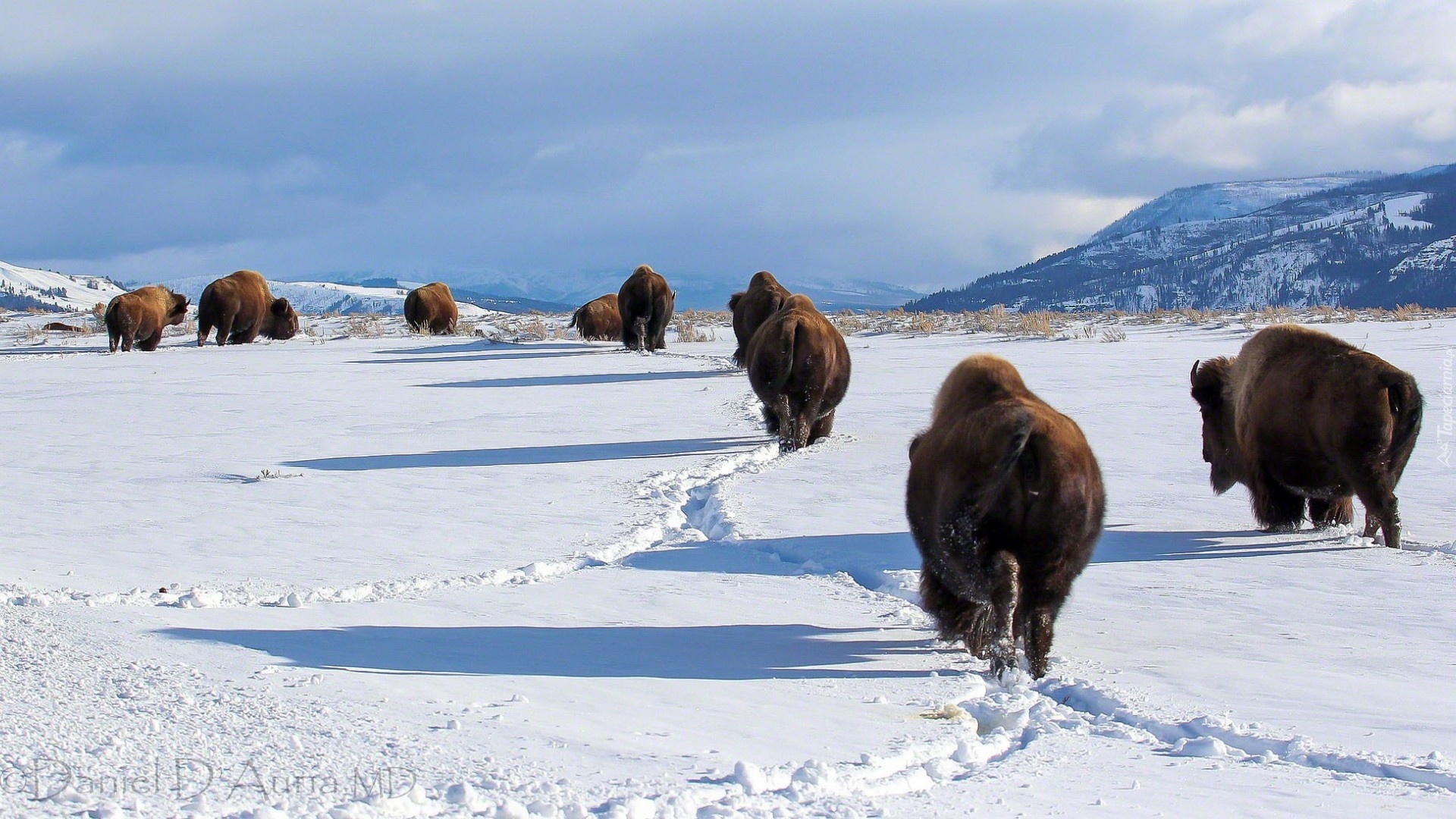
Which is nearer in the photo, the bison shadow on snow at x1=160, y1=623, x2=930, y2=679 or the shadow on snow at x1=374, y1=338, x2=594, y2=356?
the bison shadow on snow at x1=160, y1=623, x2=930, y2=679

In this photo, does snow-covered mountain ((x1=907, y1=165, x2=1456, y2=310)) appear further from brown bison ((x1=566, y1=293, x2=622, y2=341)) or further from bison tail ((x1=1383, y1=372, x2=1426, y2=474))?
bison tail ((x1=1383, y1=372, x2=1426, y2=474))

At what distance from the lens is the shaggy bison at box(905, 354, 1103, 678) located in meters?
5.19

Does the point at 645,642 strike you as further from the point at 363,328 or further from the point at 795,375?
the point at 363,328

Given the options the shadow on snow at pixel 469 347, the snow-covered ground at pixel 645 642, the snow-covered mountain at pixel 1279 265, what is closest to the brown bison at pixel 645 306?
the shadow on snow at pixel 469 347

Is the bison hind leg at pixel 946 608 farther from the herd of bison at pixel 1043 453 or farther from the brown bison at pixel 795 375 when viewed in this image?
the brown bison at pixel 795 375

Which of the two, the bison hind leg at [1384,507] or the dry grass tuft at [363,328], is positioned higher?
the dry grass tuft at [363,328]

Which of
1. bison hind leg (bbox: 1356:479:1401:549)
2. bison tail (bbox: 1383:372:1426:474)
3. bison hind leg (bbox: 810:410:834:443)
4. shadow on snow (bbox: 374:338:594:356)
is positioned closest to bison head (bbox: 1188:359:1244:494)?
bison hind leg (bbox: 1356:479:1401:549)

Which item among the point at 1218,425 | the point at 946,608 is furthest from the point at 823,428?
the point at 946,608

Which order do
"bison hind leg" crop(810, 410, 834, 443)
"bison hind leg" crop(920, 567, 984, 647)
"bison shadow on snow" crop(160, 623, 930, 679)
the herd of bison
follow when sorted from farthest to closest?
"bison hind leg" crop(810, 410, 834, 443), "bison hind leg" crop(920, 567, 984, 647), the herd of bison, "bison shadow on snow" crop(160, 623, 930, 679)

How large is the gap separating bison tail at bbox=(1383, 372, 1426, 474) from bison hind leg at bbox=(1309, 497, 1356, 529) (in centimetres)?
98

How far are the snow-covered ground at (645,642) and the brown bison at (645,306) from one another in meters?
10.9

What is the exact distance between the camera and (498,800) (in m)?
3.38

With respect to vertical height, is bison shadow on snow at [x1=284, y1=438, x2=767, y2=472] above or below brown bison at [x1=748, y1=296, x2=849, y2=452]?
below

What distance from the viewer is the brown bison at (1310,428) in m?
8.08
